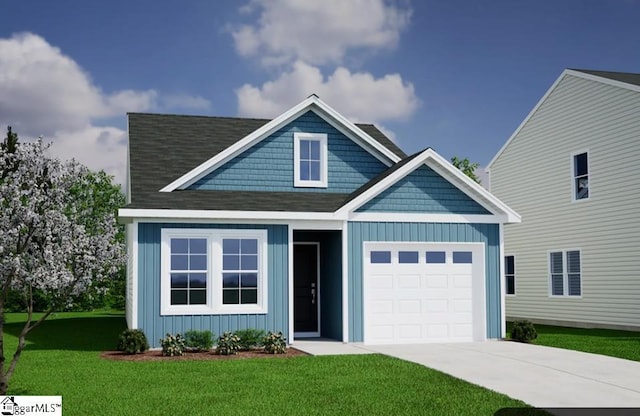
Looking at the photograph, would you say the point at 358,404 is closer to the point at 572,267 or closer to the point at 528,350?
the point at 528,350

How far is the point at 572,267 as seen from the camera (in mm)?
25438

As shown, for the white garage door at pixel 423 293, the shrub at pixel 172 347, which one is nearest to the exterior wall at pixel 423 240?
the white garage door at pixel 423 293

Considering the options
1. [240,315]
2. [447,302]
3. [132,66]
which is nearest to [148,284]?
[240,315]

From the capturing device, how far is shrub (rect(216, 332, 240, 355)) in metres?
16.0

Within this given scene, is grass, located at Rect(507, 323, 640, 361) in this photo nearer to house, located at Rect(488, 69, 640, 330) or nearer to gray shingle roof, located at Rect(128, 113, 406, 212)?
house, located at Rect(488, 69, 640, 330)

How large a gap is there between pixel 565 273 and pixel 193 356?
48.8 feet

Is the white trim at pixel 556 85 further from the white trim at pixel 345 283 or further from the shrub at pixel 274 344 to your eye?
the shrub at pixel 274 344

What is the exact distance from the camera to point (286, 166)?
1948cm

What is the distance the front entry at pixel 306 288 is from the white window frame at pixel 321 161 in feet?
5.40

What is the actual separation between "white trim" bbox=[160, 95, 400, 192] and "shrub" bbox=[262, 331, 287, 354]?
4.48 m

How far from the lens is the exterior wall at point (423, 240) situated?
18.0m

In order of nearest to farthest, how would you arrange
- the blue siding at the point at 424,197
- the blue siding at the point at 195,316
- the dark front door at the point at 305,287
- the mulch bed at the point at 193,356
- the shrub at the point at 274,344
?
the mulch bed at the point at 193,356 → the shrub at the point at 274,344 → the blue siding at the point at 195,316 → the blue siding at the point at 424,197 → the dark front door at the point at 305,287

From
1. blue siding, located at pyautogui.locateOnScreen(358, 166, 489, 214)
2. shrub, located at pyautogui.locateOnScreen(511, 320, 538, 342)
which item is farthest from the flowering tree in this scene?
shrub, located at pyautogui.locateOnScreen(511, 320, 538, 342)

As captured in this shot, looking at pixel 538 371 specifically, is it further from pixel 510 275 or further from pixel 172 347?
pixel 510 275
